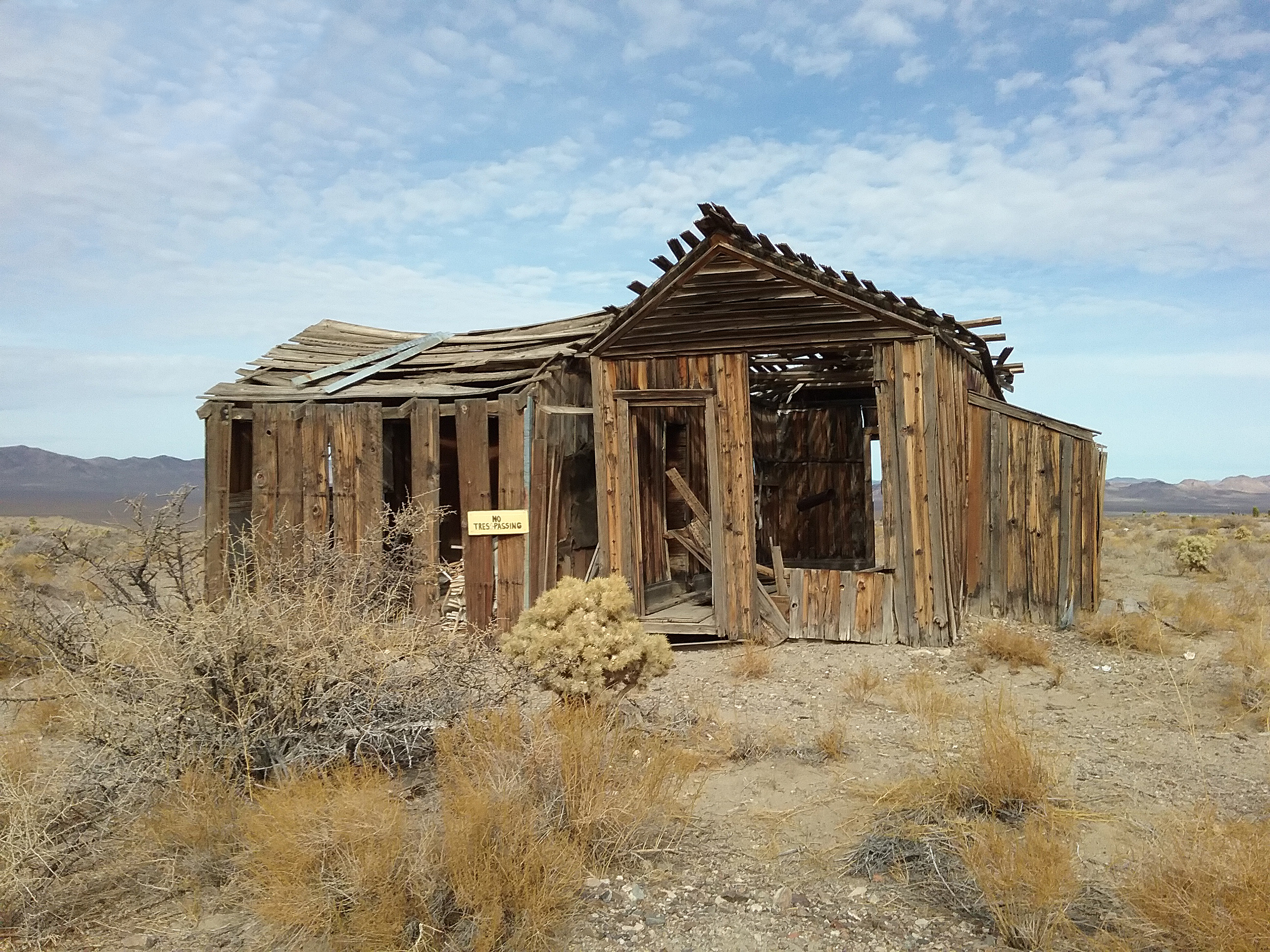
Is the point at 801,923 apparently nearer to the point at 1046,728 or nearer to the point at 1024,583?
the point at 1046,728

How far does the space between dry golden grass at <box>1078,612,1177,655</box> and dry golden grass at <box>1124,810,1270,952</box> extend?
218 inches

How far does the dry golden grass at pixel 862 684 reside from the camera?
7242 mm

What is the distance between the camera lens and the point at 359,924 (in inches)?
134

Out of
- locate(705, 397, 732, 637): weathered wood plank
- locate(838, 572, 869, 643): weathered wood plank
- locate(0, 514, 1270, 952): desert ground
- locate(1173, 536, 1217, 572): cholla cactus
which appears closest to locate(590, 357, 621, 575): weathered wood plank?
locate(705, 397, 732, 637): weathered wood plank

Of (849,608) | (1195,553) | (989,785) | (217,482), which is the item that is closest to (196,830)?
(989,785)

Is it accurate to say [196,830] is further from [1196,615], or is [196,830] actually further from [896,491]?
[1196,615]

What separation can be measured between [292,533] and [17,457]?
155 m

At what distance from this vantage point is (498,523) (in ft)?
31.0

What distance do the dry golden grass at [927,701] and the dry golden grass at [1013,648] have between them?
1.03 m

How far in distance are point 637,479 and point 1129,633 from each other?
5245 mm

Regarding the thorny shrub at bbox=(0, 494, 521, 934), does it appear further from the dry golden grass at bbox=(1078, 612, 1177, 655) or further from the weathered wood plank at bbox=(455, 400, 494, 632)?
the dry golden grass at bbox=(1078, 612, 1177, 655)

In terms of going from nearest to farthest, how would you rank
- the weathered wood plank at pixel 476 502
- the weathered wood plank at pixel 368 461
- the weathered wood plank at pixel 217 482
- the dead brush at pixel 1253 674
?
1. the dead brush at pixel 1253 674
2. the weathered wood plank at pixel 476 502
3. the weathered wood plank at pixel 368 461
4. the weathered wood plank at pixel 217 482

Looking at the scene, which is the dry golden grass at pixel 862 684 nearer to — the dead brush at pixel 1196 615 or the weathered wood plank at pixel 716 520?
the weathered wood plank at pixel 716 520

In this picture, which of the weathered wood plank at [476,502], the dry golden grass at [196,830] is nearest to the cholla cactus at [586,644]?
the dry golden grass at [196,830]
